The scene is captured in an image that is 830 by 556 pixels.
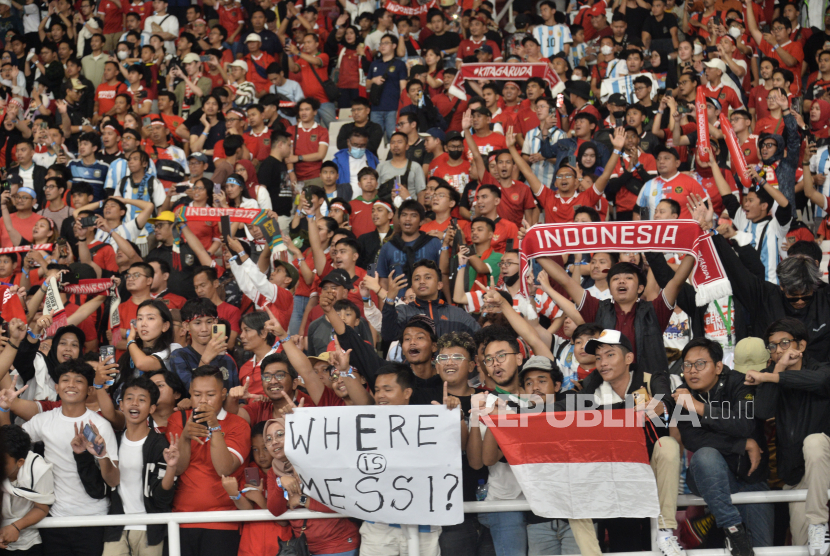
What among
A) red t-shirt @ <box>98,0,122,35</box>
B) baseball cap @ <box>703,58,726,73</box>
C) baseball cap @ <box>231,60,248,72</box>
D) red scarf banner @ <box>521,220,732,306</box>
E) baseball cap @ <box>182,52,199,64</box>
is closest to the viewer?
red scarf banner @ <box>521,220,732,306</box>

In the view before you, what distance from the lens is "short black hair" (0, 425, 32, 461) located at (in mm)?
5688

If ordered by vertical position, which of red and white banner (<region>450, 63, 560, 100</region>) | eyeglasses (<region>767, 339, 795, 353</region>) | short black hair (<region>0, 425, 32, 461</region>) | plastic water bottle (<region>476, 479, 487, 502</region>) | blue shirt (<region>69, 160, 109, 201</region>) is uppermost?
red and white banner (<region>450, 63, 560, 100</region>)

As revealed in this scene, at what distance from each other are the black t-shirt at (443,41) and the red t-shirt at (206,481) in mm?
9056

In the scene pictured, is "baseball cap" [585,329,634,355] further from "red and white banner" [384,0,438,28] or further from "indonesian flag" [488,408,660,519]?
"red and white banner" [384,0,438,28]

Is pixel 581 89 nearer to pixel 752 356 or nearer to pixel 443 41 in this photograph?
pixel 443 41

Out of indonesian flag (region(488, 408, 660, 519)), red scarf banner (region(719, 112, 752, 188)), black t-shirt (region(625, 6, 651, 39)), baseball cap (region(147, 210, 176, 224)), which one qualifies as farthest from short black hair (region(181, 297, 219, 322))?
black t-shirt (region(625, 6, 651, 39))

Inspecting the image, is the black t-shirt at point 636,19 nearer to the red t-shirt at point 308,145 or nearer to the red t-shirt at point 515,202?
the red t-shirt at point 308,145

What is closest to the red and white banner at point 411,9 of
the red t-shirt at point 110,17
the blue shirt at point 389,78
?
the blue shirt at point 389,78

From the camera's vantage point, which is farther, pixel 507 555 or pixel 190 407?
pixel 190 407

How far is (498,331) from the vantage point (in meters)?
6.14

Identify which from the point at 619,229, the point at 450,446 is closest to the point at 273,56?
the point at 619,229

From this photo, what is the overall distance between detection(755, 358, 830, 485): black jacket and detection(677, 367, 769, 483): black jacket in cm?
8

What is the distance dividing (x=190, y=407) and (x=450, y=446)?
182 cm

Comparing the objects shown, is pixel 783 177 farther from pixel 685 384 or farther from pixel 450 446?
pixel 450 446
